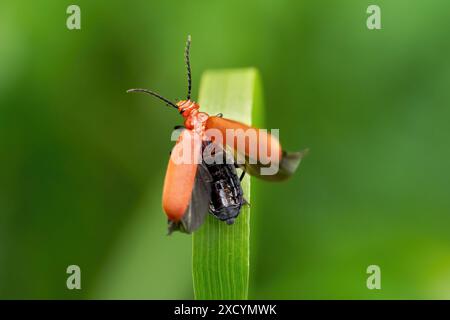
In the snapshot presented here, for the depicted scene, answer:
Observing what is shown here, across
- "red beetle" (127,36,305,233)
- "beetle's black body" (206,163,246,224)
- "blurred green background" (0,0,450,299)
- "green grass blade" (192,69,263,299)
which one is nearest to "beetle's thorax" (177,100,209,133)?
"red beetle" (127,36,305,233)

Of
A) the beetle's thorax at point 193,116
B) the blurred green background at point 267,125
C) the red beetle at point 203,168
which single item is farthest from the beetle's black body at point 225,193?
the blurred green background at point 267,125

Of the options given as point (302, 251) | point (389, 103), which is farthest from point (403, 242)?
point (389, 103)

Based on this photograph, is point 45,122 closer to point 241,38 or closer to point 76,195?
point 76,195

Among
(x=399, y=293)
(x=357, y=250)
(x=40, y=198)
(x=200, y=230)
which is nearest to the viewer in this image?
(x=200, y=230)

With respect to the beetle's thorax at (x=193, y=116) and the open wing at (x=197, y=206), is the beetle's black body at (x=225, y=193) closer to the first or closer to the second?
the open wing at (x=197, y=206)

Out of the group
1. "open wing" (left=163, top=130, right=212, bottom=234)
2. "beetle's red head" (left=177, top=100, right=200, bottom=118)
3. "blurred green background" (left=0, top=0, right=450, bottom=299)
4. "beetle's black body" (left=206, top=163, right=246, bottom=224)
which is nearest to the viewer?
"open wing" (left=163, top=130, right=212, bottom=234)

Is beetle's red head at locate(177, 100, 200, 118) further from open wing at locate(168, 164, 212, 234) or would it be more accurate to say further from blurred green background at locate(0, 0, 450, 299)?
blurred green background at locate(0, 0, 450, 299)
